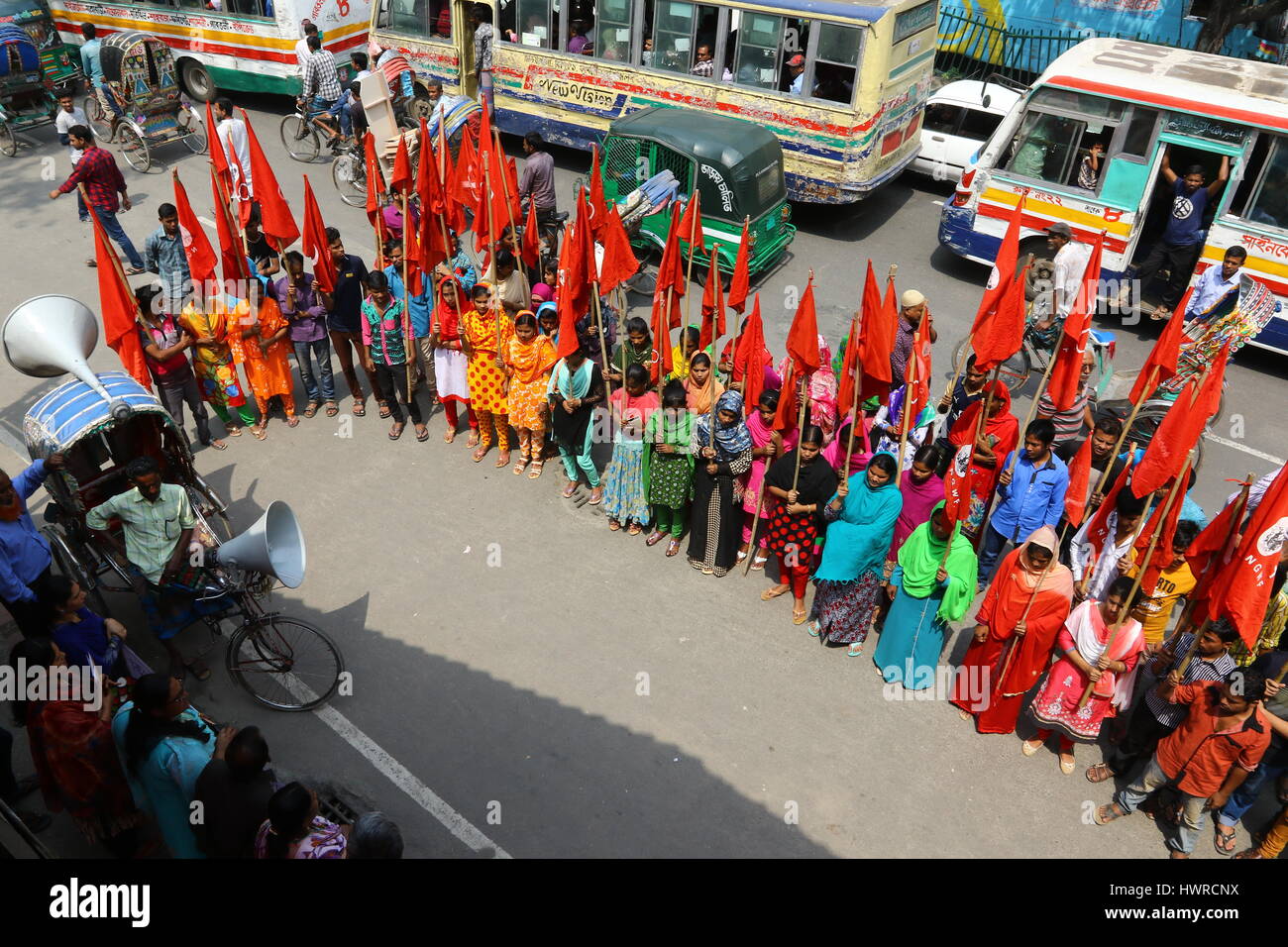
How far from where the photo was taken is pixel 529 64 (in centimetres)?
1372

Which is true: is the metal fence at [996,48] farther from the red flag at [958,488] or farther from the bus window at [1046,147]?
the red flag at [958,488]

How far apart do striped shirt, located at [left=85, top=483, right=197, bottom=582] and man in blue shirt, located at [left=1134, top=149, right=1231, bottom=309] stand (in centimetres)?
994

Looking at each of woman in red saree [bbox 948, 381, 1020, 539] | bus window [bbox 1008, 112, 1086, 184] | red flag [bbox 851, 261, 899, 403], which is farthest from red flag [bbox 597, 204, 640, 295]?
bus window [bbox 1008, 112, 1086, 184]

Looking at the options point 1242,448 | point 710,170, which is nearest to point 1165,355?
point 1242,448

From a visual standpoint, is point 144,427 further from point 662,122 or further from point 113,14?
point 113,14

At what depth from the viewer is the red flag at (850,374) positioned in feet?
21.8

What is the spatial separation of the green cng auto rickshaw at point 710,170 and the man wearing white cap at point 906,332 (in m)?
3.54

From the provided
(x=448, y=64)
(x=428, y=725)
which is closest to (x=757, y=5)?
(x=448, y=64)

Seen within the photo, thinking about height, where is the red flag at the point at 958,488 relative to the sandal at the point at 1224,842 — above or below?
above

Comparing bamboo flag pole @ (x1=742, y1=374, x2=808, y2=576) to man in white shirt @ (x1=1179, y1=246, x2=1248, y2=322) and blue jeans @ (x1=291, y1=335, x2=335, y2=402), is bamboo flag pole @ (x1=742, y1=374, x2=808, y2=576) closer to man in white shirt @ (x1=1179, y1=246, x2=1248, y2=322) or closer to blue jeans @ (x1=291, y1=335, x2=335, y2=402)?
man in white shirt @ (x1=1179, y1=246, x2=1248, y2=322)

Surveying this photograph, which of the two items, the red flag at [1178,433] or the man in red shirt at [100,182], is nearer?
the red flag at [1178,433]

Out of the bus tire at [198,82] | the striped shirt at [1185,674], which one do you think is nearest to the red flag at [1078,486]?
the striped shirt at [1185,674]

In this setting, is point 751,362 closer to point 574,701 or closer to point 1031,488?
point 1031,488

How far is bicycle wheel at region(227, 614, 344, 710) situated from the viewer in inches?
239
